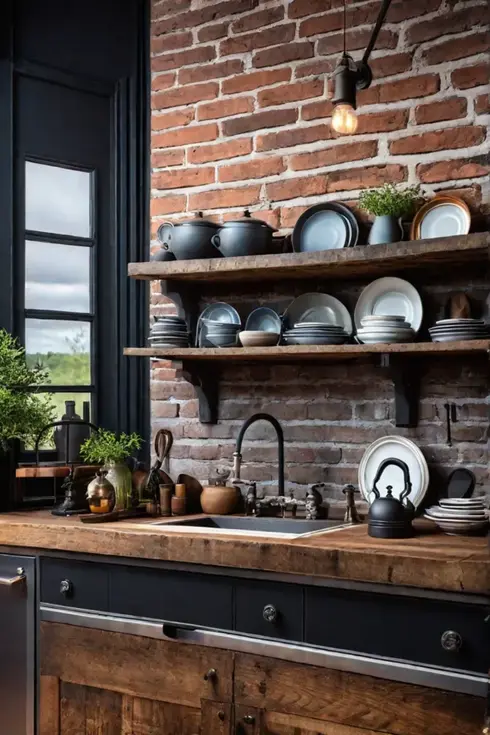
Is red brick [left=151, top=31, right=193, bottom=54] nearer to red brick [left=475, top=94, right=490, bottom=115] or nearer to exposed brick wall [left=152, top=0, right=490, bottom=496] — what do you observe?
exposed brick wall [left=152, top=0, right=490, bottom=496]

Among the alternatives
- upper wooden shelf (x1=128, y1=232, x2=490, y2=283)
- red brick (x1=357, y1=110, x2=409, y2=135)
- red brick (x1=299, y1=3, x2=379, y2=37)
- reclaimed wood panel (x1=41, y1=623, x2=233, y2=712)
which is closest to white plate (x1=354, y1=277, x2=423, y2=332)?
upper wooden shelf (x1=128, y1=232, x2=490, y2=283)

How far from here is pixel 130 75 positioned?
3828 mm

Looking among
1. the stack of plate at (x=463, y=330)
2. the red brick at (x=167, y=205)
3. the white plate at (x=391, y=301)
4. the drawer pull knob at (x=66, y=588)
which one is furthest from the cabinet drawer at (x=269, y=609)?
the red brick at (x=167, y=205)

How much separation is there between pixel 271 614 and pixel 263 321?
1159 mm

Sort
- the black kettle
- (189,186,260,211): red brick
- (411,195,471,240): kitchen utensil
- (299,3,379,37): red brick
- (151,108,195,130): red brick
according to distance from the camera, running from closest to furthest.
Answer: the black kettle
(411,195,471,240): kitchen utensil
(299,3,379,37): red brick
(189,186,260,211): red brick
(151,108,195,130): red brick

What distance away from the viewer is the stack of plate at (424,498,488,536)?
275 cm

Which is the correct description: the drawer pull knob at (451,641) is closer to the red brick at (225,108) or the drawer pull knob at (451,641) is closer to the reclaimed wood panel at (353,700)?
the reclaimed wood panel at (353,700)

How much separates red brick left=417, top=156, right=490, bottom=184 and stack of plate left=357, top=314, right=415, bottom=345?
504mm

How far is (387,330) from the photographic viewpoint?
295cm

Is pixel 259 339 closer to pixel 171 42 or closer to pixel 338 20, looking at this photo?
pixel 338 20

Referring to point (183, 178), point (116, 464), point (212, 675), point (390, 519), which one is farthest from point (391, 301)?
point (212, 675)

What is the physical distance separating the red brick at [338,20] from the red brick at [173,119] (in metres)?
0.51

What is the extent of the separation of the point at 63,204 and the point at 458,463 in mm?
1800

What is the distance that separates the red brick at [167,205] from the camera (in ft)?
11.9
